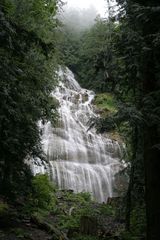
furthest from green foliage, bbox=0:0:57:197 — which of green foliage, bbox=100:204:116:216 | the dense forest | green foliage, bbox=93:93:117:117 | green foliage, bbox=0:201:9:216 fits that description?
green foliage, bbox=93:93:117:117

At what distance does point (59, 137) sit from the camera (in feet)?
84.0

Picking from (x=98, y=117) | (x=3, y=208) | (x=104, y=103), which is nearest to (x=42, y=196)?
(x=3, y=208)

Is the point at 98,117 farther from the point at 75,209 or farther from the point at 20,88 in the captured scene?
the point at 75,209

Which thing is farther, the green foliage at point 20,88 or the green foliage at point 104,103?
the green foliage at point 104,103

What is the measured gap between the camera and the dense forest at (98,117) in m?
6.89

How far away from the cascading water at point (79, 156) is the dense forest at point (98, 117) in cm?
612

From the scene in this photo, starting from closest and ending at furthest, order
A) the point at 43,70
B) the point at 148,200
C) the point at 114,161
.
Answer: the point at 148,200 < the point at 43,70 < the point at 114,161

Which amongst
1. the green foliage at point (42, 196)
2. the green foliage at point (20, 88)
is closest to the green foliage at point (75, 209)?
the green foliage at point (42, 196)

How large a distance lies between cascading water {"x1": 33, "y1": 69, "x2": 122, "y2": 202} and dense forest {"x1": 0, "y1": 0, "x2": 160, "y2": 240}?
20.1 feet

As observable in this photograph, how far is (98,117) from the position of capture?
762 cm

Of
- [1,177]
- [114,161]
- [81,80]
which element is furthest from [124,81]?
[81,80]

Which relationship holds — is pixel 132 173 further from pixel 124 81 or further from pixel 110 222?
pixel 110 222

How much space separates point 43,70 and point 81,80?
34361mm

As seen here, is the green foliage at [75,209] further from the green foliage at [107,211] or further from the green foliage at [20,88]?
the green foliage at [20,88]
